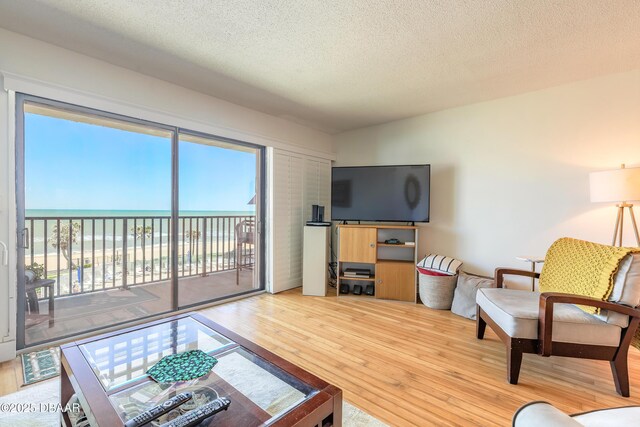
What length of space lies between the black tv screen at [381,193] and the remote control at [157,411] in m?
2.81

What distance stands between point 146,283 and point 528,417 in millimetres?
3802

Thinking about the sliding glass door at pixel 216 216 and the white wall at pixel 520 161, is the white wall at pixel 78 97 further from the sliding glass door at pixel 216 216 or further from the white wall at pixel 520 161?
the white wall at pixel 520 161

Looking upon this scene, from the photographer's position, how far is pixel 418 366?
6.22ft

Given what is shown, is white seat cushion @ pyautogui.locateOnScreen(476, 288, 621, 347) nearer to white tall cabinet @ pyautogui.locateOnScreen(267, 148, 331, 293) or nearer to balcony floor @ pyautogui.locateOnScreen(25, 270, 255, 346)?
white tall cabinet @ pyautogui.locateOnScreen(267, 148, 331, 293)

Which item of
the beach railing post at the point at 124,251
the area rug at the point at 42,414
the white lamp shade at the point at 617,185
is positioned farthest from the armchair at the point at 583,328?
the beach railing post at the point at 124,251

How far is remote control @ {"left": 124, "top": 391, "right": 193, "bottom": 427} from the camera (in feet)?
2.94

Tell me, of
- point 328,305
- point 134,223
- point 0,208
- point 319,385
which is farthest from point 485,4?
point 134,223

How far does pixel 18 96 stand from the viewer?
1963 millimetres

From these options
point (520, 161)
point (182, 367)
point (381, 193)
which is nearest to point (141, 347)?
point (182, 367)

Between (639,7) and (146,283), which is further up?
(639,7)

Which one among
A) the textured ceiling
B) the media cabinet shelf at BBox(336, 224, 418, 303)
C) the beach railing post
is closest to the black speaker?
the media cabinet shelf at BBox(336, 224, 418, 303)

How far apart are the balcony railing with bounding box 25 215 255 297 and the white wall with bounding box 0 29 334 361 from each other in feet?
1.24

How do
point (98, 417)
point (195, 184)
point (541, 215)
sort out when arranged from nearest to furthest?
1. point (98, 417)
2. point (541, 215)
3. point (195, 184)

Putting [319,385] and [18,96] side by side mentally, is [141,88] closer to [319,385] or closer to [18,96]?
[18,96]
